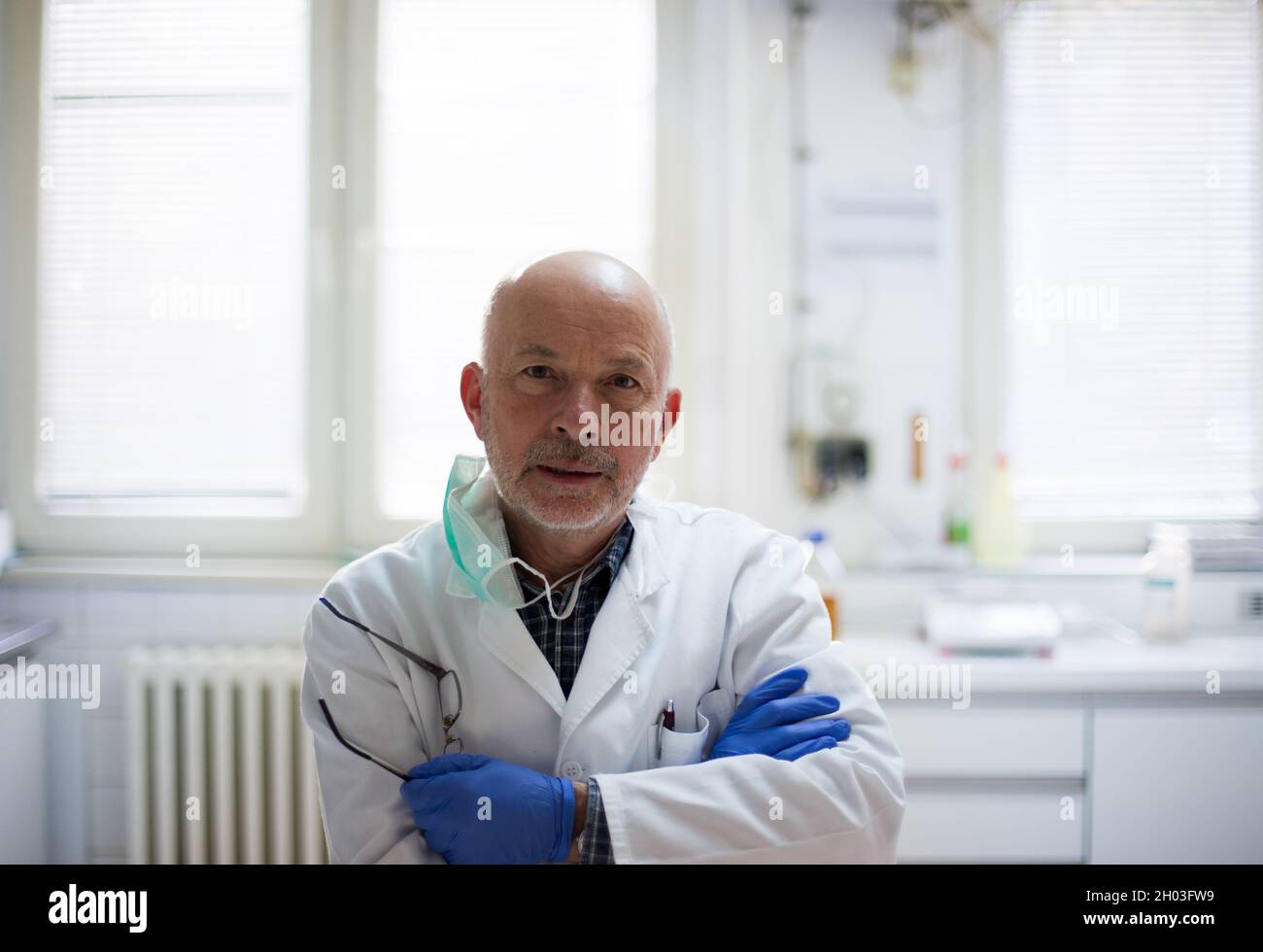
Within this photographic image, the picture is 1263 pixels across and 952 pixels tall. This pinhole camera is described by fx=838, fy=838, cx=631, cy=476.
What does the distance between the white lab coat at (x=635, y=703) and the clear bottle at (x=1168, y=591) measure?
1.08 metres

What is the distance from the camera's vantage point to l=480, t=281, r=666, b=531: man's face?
3.06ft

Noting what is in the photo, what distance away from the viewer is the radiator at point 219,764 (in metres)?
1.68

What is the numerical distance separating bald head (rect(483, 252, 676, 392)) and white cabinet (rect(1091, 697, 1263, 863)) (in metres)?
1.12

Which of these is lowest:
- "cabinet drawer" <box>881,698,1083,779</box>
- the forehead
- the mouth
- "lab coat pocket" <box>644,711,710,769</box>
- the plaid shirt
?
"cabinet drawer" <box>881,698,1083,779</box>

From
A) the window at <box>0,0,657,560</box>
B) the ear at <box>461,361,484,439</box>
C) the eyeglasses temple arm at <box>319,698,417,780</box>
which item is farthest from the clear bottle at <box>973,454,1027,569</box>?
the eyeglasses temple arm at <box>319,698,417,780</box>

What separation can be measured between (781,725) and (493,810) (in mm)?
321

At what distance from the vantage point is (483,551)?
96 centimetres

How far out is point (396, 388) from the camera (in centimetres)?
185

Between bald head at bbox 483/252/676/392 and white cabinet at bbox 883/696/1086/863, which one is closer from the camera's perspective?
bald head at bbox 483/252/676/392

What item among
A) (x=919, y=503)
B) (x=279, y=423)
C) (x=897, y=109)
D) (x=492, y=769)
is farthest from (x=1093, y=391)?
(x=279, y=423)

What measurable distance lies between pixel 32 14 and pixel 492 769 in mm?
1984

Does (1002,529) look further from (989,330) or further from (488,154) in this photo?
(488,154)

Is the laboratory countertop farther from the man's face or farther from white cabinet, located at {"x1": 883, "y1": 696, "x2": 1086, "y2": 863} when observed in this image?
the man's face

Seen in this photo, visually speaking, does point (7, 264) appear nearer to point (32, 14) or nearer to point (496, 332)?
point (32, 14)
